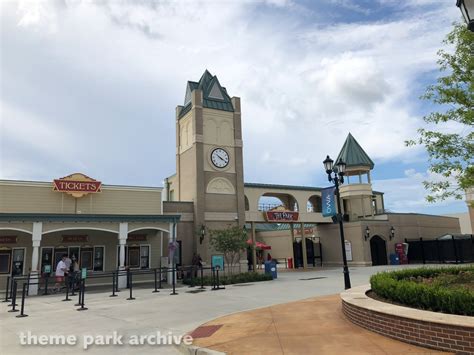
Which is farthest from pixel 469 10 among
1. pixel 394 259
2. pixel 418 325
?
pixel 394 259

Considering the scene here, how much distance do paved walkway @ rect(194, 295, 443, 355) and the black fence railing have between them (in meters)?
26.8

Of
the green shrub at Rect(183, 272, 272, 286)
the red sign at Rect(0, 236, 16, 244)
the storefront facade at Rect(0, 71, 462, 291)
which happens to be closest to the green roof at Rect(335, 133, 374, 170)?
the storefront facade at Rect(0, 71, 462, 291)

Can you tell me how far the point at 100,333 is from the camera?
995cm

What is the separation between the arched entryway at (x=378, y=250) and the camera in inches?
1430

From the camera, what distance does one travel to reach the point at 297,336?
8.25m

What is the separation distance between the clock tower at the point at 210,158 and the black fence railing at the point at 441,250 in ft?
58.7

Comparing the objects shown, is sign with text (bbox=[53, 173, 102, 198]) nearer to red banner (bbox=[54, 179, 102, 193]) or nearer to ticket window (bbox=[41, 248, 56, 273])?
red banner (bbox=[54, 179, 102, 193])

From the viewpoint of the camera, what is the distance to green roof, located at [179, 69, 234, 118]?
30681 millimetres

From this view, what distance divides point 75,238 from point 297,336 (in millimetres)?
19513

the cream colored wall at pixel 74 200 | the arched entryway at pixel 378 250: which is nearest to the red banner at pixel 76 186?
the cream colored wall at pixel 74 200

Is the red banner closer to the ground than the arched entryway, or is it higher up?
higher up

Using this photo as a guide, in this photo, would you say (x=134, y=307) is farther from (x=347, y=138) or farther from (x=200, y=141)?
(x=347, y=138)

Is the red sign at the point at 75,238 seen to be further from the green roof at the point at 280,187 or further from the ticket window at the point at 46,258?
the green roof at the point at 280,187

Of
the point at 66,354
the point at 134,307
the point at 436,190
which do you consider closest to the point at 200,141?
the point at 134,307
